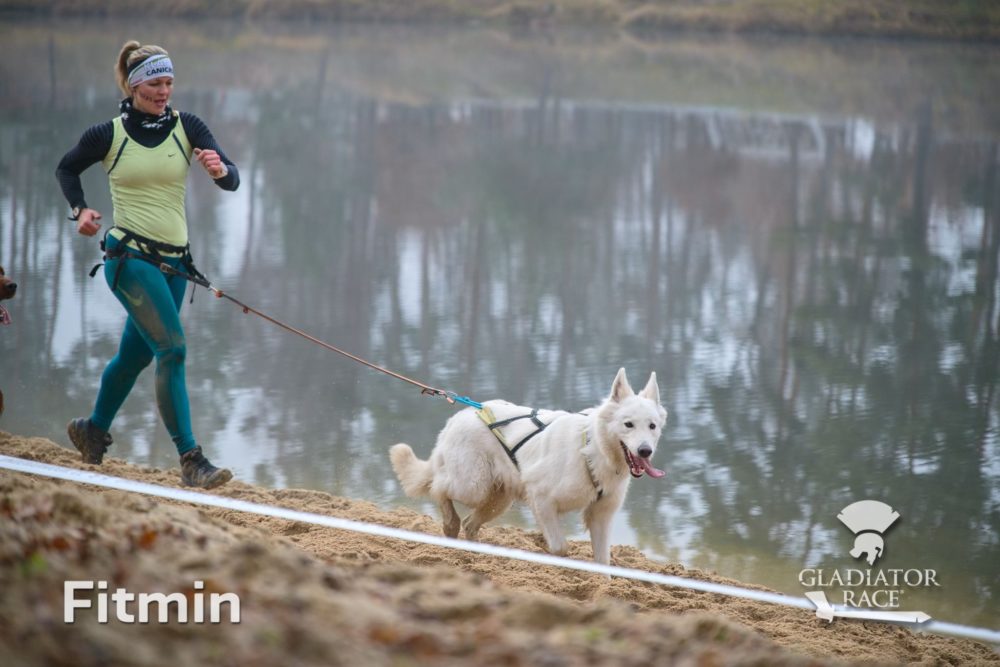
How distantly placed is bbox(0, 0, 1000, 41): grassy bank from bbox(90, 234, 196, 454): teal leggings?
42.4m

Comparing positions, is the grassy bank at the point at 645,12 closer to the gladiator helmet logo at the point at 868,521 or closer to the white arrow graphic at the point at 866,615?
the gladiator helmet logo at the point at 868,521

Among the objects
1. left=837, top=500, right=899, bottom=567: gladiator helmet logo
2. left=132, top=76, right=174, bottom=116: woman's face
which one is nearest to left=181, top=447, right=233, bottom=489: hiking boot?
left=132, top=76, right=174, bottom=116: woman's face

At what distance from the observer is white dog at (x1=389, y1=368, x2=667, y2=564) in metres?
6.49

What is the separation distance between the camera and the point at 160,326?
6.38 m

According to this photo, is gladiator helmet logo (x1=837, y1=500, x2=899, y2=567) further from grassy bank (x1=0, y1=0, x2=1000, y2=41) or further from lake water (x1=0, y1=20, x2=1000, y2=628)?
grassy bank (x1=0, y1=0, x2=1000, y2=41)

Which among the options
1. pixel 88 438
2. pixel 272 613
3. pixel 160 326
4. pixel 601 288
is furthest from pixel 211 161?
pixel 601 288

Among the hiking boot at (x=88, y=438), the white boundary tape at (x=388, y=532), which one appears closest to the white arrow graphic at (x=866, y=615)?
the white boundary tape at (x=388, y=532)

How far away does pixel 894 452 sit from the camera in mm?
9750

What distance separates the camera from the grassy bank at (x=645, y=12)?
145 ft

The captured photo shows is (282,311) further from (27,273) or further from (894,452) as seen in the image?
(894,452)

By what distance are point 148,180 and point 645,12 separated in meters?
45.0

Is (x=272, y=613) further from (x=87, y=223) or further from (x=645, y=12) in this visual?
(x=645, y=12)

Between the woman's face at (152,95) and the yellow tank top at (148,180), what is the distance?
145mm

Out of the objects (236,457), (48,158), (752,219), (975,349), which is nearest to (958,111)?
(752,219)
